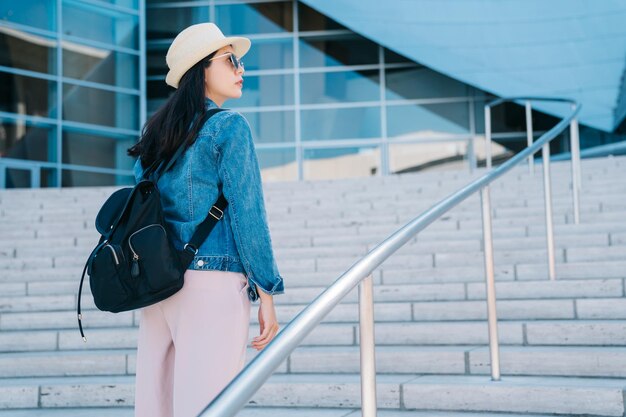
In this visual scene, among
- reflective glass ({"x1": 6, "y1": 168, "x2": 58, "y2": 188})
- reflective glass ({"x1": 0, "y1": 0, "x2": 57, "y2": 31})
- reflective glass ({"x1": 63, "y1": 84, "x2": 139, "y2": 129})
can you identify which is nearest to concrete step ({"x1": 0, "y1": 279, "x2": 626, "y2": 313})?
reflective glass ({"x1": 6, "y1": 168, "x2": 58, "y2": 188})

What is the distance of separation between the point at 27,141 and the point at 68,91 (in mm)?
1563

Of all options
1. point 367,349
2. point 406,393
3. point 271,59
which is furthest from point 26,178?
point 367,349

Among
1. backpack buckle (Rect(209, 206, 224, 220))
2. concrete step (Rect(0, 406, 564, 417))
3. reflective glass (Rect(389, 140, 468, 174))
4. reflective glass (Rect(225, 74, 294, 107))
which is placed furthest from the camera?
reflective glass (Rect(225, 74, 294, 107))

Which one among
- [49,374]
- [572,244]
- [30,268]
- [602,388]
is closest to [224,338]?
[602,388]

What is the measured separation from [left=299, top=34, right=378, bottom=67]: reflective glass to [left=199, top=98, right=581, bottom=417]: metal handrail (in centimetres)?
1527

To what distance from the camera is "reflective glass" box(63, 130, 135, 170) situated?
55.9ft

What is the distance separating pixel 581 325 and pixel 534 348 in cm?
26

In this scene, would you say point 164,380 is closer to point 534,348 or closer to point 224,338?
point 224,338

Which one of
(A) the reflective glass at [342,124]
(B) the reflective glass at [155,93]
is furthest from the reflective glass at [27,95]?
(A) the reflective glass at [342,124]

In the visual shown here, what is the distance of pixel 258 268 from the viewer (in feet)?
6.87

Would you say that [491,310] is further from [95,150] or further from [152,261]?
[95,150]

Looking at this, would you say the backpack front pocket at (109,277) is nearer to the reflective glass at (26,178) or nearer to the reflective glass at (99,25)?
the reflective glass at (26,178)

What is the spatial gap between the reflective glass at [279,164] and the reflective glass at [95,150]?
9.70 feet

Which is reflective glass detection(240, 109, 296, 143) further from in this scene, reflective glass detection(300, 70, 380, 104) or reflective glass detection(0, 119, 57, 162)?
reflective glass detection(0, 119, 57, 162)
